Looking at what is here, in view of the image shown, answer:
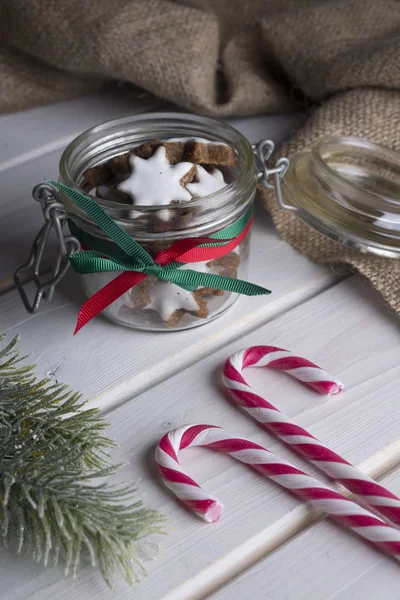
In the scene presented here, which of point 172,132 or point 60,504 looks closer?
point 60,504

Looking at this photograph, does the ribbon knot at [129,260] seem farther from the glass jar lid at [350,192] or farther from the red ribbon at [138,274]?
the glass jar lid at [350,192]

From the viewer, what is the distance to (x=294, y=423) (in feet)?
2.74

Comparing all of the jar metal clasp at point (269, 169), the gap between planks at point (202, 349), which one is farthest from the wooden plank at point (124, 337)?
the jar metal clasp at point (269, 169)

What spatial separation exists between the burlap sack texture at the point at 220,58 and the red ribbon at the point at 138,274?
37 centimetres

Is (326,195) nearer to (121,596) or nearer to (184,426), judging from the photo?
(184,426)

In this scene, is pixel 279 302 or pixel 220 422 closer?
pixel 220 422

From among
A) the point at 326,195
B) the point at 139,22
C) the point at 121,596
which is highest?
the point at 139,22

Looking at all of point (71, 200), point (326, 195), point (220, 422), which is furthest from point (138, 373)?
point (326, 195)

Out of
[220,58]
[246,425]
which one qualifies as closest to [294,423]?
[246,425]

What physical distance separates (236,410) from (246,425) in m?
0.03

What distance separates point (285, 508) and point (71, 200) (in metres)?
0.45

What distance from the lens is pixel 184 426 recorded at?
0.82 metres

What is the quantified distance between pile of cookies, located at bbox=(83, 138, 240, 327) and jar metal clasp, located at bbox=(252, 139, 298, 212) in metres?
0.07

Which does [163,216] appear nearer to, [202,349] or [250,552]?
[202,349]
